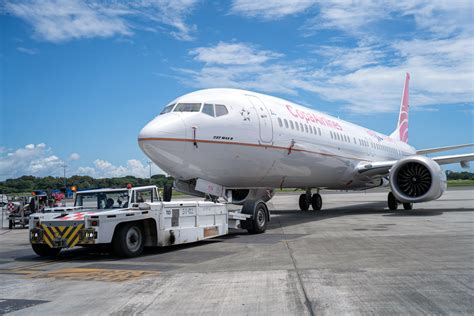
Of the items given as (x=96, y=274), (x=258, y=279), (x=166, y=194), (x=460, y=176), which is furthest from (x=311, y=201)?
(x=460, y=176)

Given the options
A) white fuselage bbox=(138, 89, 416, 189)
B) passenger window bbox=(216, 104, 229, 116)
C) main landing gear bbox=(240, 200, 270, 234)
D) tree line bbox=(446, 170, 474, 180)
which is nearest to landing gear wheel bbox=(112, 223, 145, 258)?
white fuselage bbox=(138, 89, 416, 189)

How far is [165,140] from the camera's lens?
40.6 feet

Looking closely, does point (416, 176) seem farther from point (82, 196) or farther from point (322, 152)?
point (82, 196)

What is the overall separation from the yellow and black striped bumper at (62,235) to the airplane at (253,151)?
329cm

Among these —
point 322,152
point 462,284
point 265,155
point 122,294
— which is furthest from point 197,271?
point 322,152

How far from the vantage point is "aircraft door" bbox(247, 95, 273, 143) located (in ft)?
48.8

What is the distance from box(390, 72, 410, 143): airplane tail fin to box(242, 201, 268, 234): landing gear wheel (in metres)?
23.3

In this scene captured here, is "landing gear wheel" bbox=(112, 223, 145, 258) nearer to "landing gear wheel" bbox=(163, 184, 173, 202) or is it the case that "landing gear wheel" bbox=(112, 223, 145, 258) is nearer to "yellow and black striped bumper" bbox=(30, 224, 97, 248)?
"yellow and black striped bumper" bbox=(30, 224, 97, 248)

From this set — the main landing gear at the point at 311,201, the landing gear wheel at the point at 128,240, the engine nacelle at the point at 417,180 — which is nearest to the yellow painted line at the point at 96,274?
the landing gear wheel at the point at 128,240

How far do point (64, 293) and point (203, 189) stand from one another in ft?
Answer: 24.1

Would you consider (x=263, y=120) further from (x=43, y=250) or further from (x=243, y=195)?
(x=43, y=250)

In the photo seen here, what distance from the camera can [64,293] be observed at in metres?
6.63

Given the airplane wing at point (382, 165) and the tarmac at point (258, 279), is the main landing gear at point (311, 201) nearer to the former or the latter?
the airplane wing at point (382, 165)

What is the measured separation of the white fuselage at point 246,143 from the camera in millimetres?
12773
